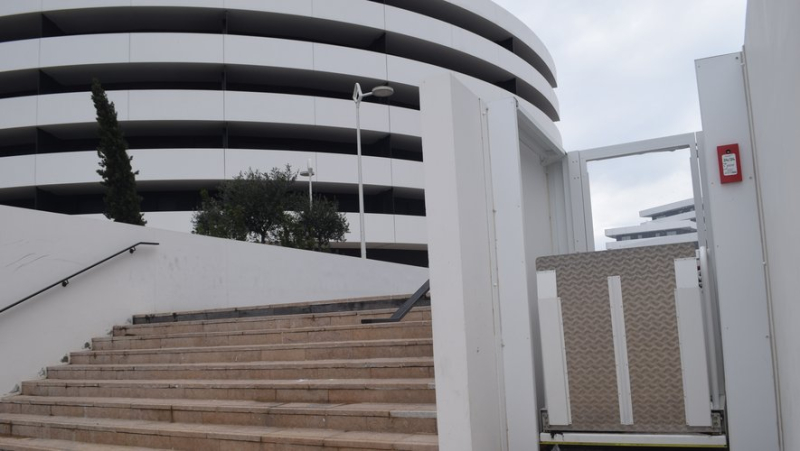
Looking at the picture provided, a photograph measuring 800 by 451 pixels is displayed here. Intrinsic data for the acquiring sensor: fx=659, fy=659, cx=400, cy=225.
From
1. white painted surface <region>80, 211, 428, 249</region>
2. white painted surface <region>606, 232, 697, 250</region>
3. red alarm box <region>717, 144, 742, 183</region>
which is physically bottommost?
white painted surface <region>606, 232, 697, 250</region>

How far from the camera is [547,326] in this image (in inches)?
169

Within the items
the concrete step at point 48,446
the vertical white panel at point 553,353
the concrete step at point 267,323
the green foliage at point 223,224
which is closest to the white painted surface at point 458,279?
the vertical white panel at point 553,353

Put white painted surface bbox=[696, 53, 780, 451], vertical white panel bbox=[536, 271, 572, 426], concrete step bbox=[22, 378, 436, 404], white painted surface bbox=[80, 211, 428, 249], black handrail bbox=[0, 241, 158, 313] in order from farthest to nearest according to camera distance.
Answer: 1. white painted surface bbox=[80, 211, 428, 249]
2. black handrail bbox=[0, 241, 158, 313]
3. concrete step bbox=[22, 378, 436, 404]
4. vertical white panel bbox=[536, 271, 572, 426]
5. white painted surface bbox=[696, 53, 780, 451]

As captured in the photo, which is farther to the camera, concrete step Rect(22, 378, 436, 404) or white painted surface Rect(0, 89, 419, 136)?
white painted surface Rect(0, 89, 419, 136)

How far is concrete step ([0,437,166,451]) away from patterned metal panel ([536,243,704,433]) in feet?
12.1

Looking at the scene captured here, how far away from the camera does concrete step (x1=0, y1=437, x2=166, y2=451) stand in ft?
19.0

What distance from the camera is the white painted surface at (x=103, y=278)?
8.25 meters

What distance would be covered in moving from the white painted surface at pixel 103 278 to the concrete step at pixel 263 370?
0.55 metres

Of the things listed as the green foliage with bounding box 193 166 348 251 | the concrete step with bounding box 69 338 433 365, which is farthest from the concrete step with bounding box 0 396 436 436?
the green foliage with bounding box 193 166 348 251

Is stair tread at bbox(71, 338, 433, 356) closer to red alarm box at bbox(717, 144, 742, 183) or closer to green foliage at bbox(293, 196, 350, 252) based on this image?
red alarm box at bbox(717, 144, 742, 183)

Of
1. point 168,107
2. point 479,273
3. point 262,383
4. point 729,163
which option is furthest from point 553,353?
point 168,107

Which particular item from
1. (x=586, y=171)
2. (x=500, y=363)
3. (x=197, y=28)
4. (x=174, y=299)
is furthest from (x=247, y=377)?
(x=197, y=28)

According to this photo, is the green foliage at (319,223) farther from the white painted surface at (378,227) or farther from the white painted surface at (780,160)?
the white painted surface at (780,160)

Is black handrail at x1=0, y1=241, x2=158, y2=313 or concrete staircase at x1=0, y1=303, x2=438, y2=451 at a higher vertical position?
black handrail at x1=0, y1=241, x2=158, y2=313
